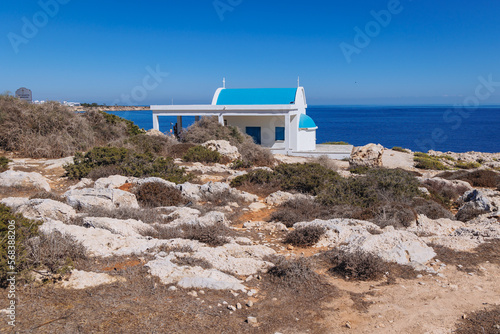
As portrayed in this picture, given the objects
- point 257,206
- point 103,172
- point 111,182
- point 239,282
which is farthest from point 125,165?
point 239,282

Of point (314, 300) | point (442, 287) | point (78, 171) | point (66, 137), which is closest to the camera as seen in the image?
point (314, 300)

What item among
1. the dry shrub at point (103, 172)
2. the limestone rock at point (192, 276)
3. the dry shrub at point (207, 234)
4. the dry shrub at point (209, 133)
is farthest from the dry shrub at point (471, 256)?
the dry shrub at point (209, 133)

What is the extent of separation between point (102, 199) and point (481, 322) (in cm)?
728

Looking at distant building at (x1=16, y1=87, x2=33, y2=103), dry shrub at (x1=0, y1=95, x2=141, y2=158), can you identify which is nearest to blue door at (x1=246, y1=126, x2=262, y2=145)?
dry shrub at (x1=0, y1=95, x2=141, y2=158)

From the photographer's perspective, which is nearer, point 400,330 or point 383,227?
point 400,330

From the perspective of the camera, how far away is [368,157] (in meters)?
18.5

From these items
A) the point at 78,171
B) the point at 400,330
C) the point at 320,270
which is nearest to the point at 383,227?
the point at 320,270

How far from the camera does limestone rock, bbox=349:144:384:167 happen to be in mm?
18406

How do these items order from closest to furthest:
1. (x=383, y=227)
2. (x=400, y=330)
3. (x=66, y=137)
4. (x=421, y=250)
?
1. (x=400, y=330)
2. (x=421, y=250)
3. (x=383, y=227)
4. (x=66, y=137)

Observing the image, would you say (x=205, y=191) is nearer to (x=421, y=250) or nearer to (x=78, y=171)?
(x=78, y=171)

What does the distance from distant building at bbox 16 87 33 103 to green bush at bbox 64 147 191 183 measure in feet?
30.8

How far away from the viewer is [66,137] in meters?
18.0

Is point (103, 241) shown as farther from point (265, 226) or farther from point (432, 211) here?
point (432, 211)

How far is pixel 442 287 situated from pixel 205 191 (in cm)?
666
